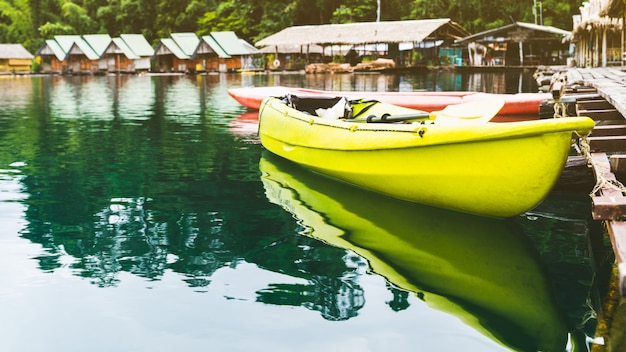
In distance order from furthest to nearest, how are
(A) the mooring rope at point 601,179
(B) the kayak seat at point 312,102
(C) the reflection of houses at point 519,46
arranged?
(C) the reflection of houses at point 519,46 → (B) the kayak seat at point 312,102 → (A) the mooring rope at point 601,179

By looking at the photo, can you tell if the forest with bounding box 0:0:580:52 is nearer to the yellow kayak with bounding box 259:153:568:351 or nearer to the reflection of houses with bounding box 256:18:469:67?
the reflection of houses with bounding box 256:18:469:67

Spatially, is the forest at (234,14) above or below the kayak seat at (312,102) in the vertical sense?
above

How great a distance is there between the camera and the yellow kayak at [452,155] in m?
5.49

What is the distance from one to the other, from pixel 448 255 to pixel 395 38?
40.4 metres

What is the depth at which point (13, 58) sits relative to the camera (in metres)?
63.8

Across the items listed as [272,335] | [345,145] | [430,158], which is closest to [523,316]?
[272,335]

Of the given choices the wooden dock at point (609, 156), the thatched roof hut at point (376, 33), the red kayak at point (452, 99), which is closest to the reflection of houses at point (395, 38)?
the thatched roof hut at point (376, 33)

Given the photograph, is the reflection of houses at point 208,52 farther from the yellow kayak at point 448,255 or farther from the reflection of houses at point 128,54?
the yellow kayak at point 448,255

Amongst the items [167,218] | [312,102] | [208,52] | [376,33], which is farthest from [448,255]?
[208,52]

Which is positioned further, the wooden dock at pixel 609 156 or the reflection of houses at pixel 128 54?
the reflection of houses at pixel 128 54

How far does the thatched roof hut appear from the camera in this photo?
44.4 metres

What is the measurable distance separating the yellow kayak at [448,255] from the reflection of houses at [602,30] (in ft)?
37.8

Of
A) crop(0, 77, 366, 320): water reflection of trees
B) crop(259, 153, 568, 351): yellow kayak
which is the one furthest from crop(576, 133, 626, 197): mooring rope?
crop(0, 77, 366, 320): water reflection of trees

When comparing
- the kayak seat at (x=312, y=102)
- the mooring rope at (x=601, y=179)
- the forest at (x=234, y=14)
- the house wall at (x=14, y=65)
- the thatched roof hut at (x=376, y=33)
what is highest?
the forest at (x=234, y=14)
